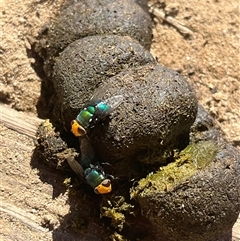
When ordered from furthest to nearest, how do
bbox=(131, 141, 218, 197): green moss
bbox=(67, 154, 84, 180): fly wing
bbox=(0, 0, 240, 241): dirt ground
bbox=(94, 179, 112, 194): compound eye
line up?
bbox=(0, 0, 240, 241): dirt ground
bbox=(67, 154, 84, 180): fly wing
bbox=(94, 179, 112, 194): compound eye
bbox=(131, 141, 218, 197): green moss

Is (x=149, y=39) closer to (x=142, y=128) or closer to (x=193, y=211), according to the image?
(x=142, y=128)

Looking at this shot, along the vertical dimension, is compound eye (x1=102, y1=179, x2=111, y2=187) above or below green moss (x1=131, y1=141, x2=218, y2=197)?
below

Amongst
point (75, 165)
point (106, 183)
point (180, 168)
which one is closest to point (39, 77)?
point (75, 165)

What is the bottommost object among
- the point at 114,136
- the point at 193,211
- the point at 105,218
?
the point at 105,218

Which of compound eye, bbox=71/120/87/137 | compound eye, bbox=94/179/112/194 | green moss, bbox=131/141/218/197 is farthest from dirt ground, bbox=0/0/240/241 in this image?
green moss, bbox=131/141/218/197

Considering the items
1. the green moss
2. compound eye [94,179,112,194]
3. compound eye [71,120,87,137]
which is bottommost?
compound eye [94,179,112,194]

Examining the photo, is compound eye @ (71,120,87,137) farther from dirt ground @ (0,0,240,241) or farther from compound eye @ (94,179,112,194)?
dirt ground @ (0,0,240,241)

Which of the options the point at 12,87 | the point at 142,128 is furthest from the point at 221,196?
the point at 12,87

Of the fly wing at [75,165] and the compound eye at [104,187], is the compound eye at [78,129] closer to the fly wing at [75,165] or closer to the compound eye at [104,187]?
the fly wing at [75,165]
